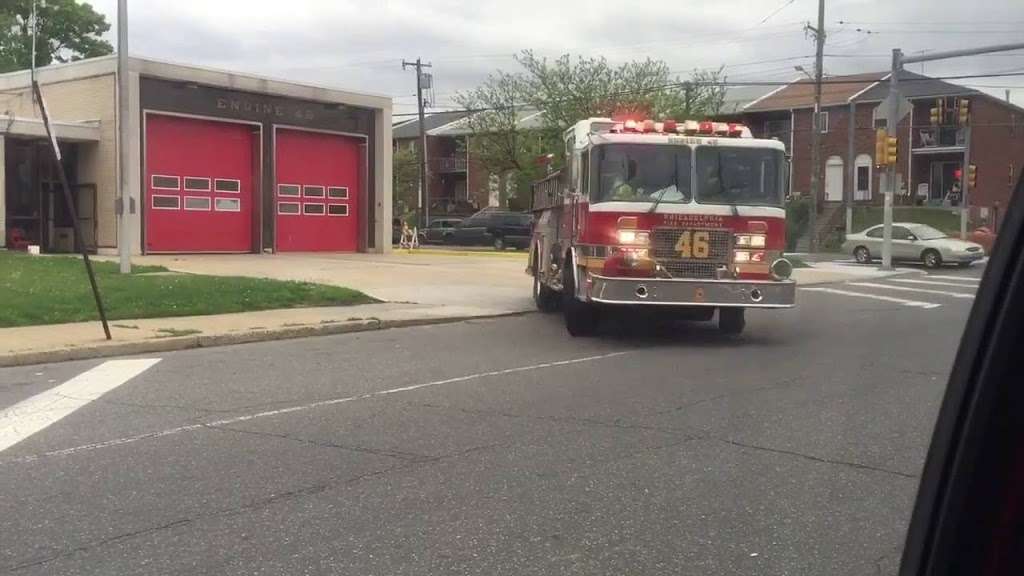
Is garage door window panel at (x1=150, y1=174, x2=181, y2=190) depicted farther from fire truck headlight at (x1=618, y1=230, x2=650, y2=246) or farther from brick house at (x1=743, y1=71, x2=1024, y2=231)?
brick house at (x1=743, y1=71, x2=1024, y2=231)

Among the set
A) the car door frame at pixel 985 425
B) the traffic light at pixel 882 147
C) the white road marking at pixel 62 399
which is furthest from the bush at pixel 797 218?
the car door frame at pixel 985 425

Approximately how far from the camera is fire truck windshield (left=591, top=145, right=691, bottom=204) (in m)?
12.5

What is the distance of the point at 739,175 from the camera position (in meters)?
12.8

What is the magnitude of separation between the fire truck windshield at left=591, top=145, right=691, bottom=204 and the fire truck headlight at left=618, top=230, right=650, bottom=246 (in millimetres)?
412

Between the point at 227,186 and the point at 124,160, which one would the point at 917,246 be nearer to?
the point at 227,186

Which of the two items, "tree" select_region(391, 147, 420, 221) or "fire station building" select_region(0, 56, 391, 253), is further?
"tree" select_region(391, 147, 420, 221)

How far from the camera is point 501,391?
9328mm

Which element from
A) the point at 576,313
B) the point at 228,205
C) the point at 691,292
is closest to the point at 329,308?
the point at 576,313

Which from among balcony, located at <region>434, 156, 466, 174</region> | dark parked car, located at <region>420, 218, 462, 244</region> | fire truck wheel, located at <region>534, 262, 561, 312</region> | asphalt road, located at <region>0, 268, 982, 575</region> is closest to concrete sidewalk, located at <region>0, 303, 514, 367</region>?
asphalt road, located at <region>0, 268, 982, 575</region>

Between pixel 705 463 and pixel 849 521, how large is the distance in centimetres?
133

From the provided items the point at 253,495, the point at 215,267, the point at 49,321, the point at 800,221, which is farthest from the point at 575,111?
the point at 253,495

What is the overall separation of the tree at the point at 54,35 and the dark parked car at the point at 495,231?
893 inches

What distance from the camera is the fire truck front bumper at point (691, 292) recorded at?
12.1m

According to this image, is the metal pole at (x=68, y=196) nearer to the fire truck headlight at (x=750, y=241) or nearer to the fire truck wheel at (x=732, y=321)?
the fire truck headlight at (x=750, y=241)
